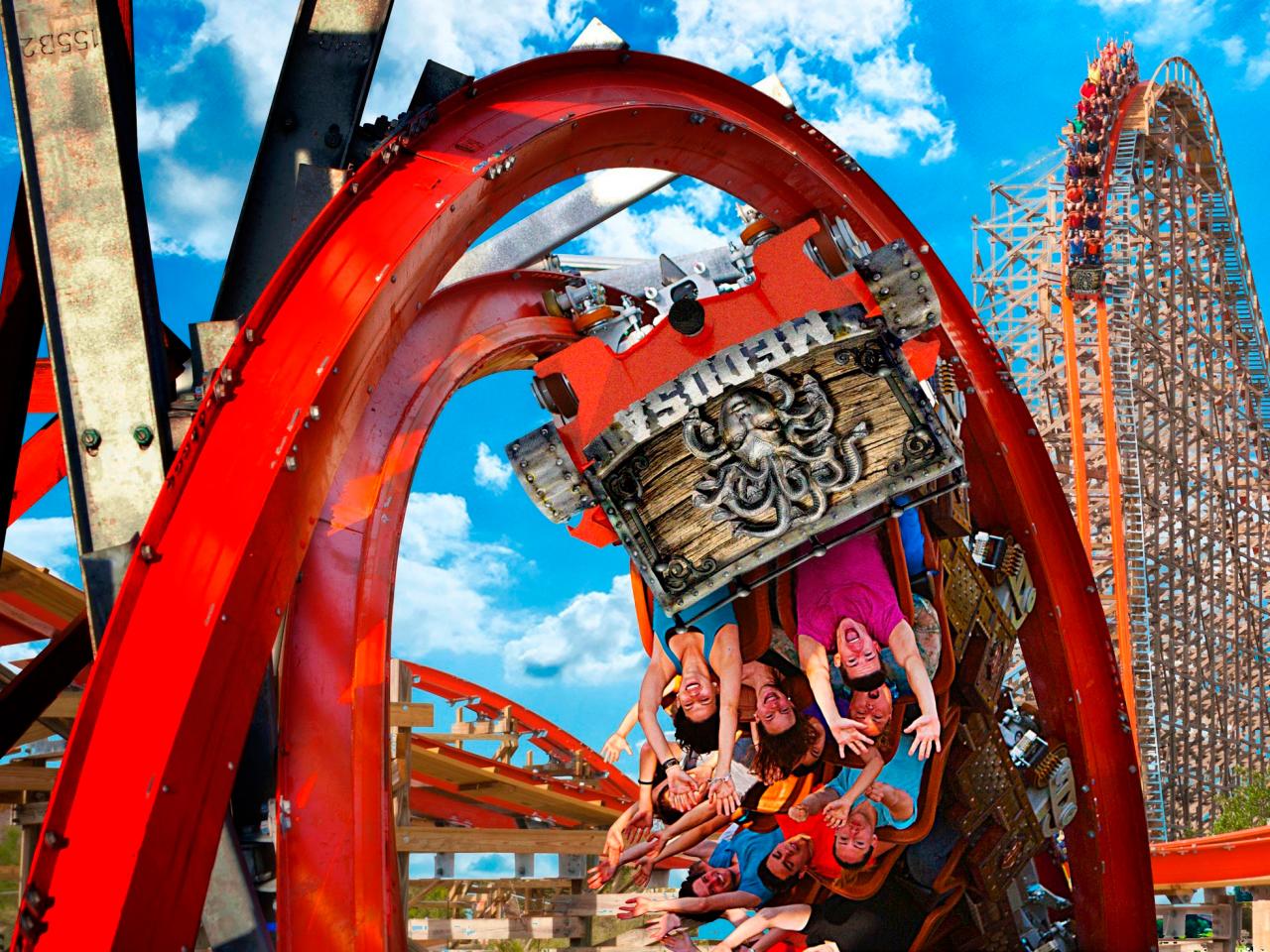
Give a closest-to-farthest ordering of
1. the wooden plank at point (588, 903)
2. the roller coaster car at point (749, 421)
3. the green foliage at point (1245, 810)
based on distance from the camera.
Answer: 1. the roller coaster car at point (749, 421)
2. the wooden plank at point (588, 903)
3. the green foliage at point (1245, 810)

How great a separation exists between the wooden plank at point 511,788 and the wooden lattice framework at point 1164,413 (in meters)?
5.32

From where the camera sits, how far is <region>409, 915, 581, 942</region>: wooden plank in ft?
29.0

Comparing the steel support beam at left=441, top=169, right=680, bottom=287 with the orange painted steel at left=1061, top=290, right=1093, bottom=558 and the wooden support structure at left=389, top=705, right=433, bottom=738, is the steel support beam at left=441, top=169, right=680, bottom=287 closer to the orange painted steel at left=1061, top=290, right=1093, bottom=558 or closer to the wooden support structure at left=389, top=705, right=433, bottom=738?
the wooden support structure at left=389, top=705, right=433, bottom=738

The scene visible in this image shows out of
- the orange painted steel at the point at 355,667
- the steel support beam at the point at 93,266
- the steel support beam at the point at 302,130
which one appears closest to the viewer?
the steel support beam at the point at 93,266

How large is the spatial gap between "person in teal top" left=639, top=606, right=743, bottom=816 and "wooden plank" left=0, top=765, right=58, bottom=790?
3356 millimetres

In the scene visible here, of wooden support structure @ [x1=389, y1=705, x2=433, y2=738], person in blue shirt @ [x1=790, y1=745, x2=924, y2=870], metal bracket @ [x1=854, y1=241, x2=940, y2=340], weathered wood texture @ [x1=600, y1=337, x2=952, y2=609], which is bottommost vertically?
person in blue shirt @ [x1=790, y1=745, x2=924, y2=870]

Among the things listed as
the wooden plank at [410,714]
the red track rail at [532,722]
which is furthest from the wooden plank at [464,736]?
the wooden plank at [410,714]

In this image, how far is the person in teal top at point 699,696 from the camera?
259 inches

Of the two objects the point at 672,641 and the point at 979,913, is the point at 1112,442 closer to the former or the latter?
the point at 979,913

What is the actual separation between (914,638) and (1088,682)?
131cm

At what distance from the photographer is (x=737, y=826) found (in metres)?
6.76

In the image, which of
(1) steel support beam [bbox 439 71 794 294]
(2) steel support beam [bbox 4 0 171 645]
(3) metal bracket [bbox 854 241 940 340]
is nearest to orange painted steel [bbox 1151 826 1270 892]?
(3) metal bracket [bbox 854 241 940 340]

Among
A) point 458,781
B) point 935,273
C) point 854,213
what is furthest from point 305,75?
point 458,781

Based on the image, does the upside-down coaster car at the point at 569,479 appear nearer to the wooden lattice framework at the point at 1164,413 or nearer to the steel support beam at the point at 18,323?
the steel support beam at the point at 18,323
